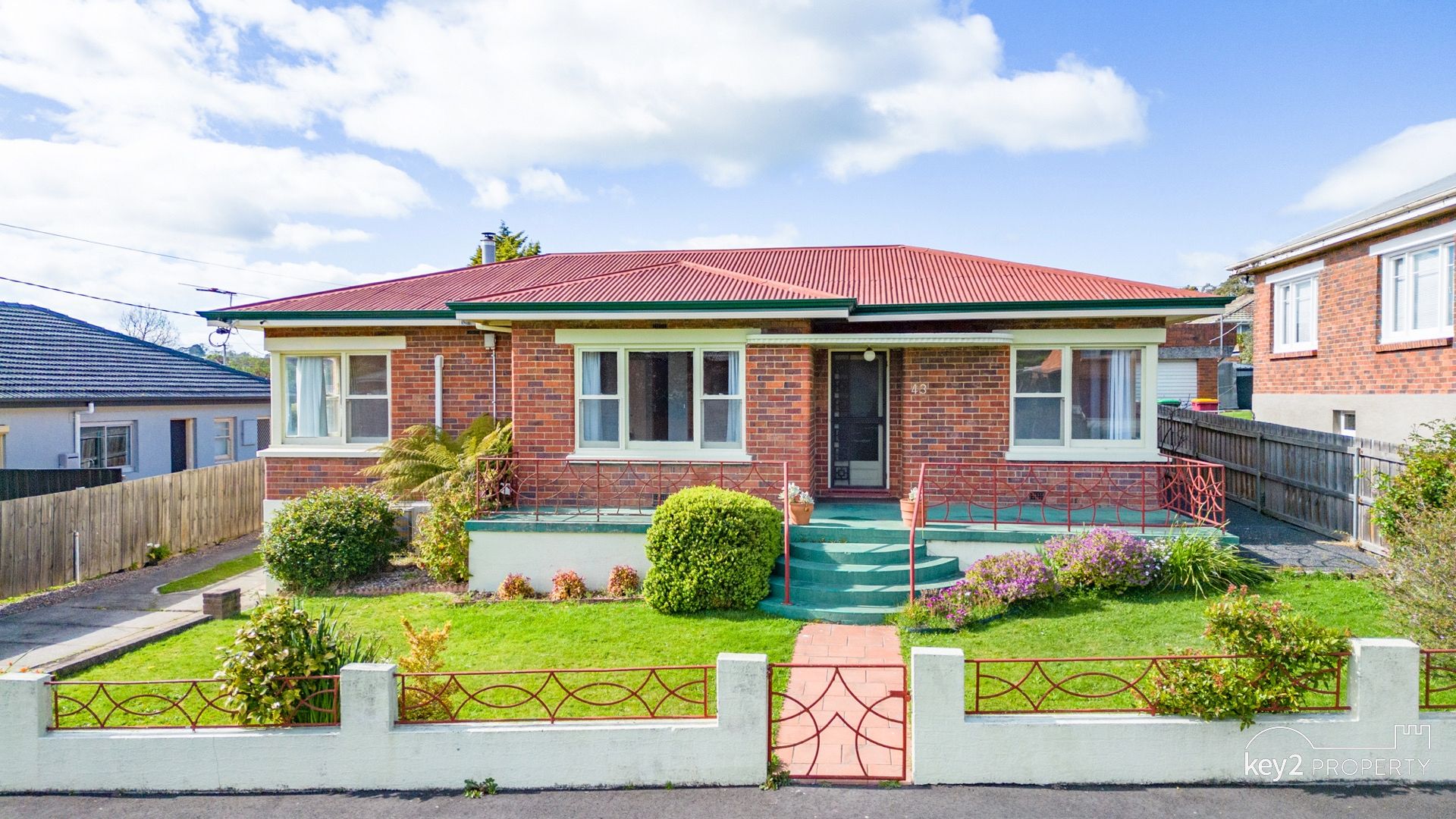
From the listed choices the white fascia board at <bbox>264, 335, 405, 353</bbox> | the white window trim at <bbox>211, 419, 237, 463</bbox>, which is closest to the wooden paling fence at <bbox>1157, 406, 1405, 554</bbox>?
the white fascia board at <bbox>264, 335, 405, 353</bbox>

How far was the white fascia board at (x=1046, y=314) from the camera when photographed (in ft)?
33.5

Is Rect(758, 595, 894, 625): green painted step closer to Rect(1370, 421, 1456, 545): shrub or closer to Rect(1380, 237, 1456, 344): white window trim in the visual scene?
Rect(1370, 421, 1456, 545): shrub

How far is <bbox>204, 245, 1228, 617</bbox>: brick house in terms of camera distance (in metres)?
10.3

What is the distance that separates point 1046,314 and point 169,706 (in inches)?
412

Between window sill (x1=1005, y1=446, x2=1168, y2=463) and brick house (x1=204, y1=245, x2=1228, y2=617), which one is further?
window sill (x1=1005, y1=446, x2=1168, y2=463)

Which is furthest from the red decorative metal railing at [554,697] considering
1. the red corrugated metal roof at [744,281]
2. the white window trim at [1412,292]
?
the white window trim at [1412,292]

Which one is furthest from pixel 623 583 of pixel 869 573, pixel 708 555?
pixel 869 573

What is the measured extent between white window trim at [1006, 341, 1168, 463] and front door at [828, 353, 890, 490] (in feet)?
6.05

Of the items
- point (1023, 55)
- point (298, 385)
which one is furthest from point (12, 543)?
point (1023, 55)

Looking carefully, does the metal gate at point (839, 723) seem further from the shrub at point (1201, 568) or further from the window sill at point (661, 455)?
the window sill at point (661, 455)

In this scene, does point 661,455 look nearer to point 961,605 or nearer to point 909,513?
point 909,513

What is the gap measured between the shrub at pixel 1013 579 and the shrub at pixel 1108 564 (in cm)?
24

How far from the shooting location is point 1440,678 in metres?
5.95

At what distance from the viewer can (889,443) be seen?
1186 cm
